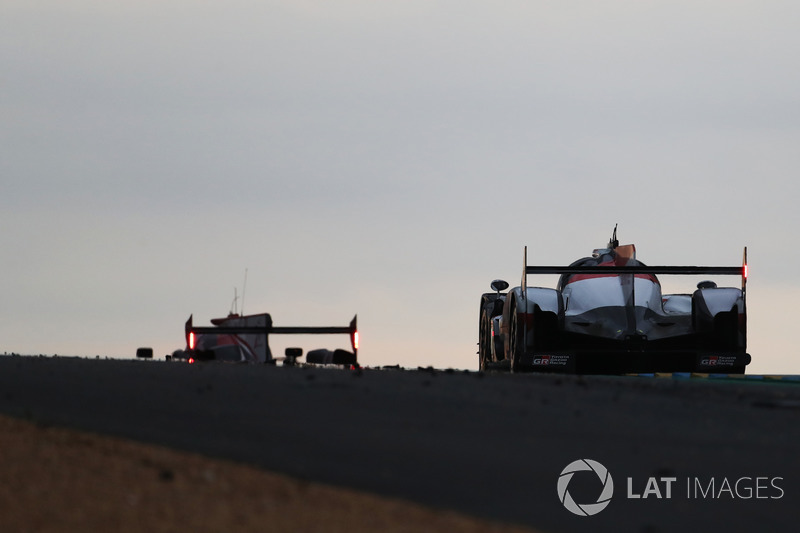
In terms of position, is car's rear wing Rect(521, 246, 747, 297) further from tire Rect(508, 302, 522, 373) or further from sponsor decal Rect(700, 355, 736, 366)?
sponsor decal Rect(700, 355, 736, 366)

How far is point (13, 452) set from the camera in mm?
9164

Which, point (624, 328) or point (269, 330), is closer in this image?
point (624, 328)

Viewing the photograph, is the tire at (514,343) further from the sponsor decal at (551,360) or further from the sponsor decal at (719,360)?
the sponsor decal at (719,360)

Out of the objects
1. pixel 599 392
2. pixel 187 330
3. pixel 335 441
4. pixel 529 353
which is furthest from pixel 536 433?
pixel 187 330

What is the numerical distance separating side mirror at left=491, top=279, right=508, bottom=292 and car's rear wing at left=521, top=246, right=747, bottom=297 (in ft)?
8.26

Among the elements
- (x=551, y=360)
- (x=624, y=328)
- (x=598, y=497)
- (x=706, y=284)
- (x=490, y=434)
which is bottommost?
(x=598, y=497)

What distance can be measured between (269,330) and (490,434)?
13.2 metres

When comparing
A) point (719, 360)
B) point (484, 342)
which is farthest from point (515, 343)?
point (484, 342)

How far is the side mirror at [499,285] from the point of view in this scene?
78.7 feet

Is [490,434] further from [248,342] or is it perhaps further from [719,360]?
[248,342]

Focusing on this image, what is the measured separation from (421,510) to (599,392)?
228 inches

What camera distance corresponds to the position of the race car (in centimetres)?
2070

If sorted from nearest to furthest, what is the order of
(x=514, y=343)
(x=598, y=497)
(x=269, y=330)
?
(x=598, y=497) → (x=514, y=343) → (x=269, y=330)

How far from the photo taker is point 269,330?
2227 cm
